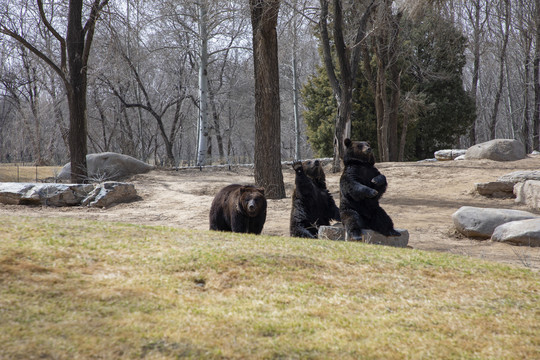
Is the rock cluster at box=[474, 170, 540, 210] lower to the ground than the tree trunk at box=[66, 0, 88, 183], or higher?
lower

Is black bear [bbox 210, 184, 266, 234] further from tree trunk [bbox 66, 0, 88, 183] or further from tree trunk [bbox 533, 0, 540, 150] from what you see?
tree trunk [bbox 533, 0, 540, 150]

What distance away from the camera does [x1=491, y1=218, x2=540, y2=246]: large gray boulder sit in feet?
27.0

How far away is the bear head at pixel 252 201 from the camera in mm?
6789

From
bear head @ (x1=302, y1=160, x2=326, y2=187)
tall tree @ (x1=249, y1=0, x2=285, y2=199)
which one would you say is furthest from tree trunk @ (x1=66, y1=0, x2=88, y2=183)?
bear head @ (x1=302, y1=160, x2=326, y2=187)

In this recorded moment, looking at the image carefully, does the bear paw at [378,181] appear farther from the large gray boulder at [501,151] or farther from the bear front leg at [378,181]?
the large gray boulder at [501,151]

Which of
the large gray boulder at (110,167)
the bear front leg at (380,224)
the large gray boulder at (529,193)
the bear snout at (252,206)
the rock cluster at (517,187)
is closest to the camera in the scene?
the bear snout at (252,206)

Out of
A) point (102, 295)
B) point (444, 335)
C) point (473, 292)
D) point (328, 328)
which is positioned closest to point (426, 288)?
point (473, 292)

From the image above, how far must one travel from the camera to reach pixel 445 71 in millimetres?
26844

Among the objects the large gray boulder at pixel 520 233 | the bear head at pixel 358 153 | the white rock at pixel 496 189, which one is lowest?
the large gray boulder at pixel 520 233

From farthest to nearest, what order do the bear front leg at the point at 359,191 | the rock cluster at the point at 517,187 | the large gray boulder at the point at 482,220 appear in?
1. the rock cluster at the point at 517,187
2. the large gray boulder at the point at 482,220
3. the bear front leg at the point at 359,191

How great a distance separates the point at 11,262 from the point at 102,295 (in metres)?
1.05

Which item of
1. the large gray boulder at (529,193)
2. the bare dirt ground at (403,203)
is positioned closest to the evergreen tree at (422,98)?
the bare dirt ground at (403,203)

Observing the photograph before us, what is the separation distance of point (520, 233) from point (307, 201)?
12.7 ft

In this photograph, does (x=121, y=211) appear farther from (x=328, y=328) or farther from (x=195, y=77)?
(x=195, y=77)
